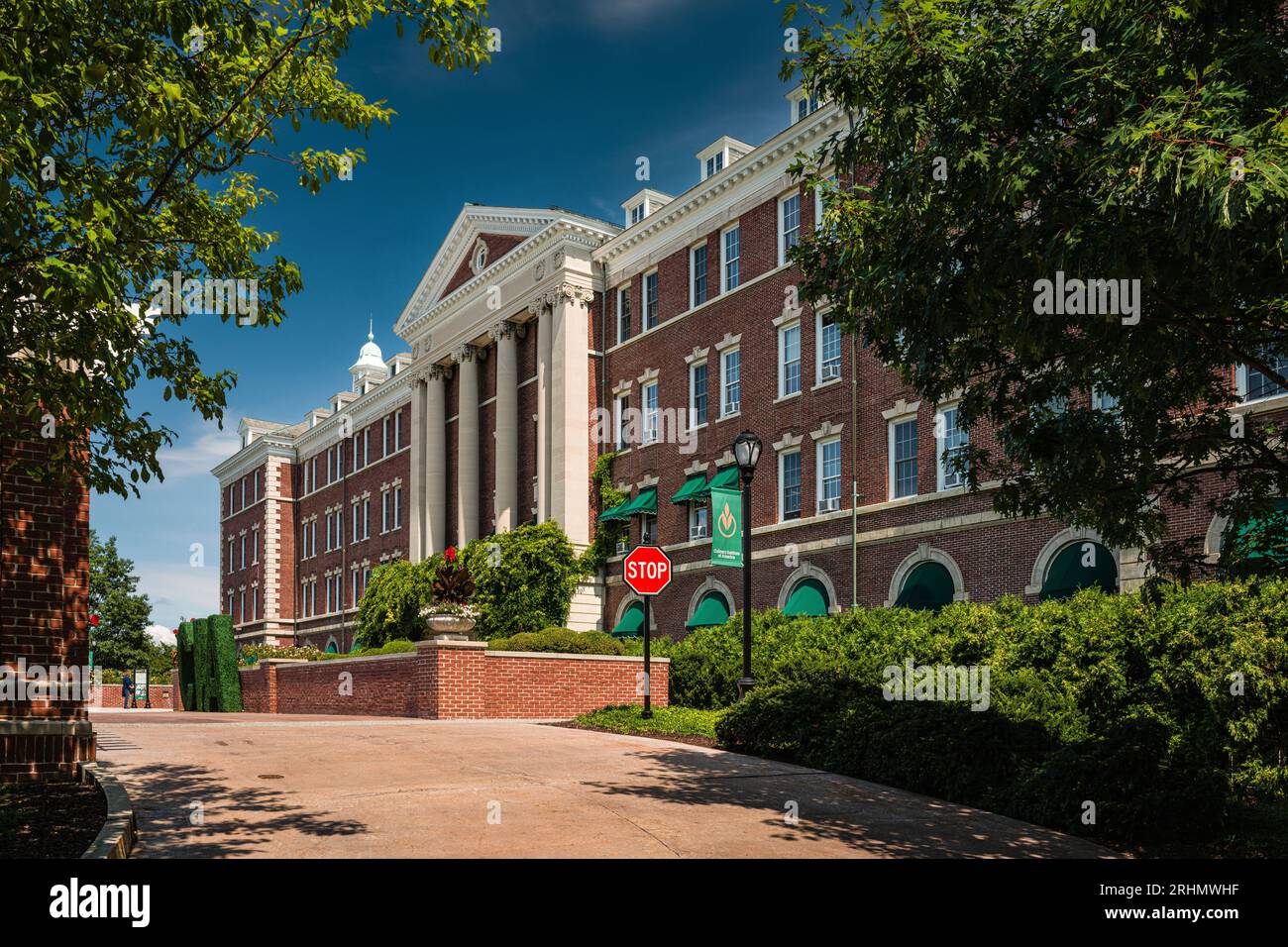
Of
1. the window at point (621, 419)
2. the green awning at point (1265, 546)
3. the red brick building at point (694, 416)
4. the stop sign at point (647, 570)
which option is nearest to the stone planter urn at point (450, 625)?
the stop sign at point (647, 570)

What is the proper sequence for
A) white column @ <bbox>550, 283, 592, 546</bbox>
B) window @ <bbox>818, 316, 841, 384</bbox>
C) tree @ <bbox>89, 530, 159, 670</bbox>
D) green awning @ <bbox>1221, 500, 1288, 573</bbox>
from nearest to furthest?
green awning @ <bbox>1221, 500, 1288, 573</bbox>
window @ <bbox>818, 316, 841, 384</bbox>
white column @ <bbox>550, 283, 592, 546</bbox>
tree @ <bbox>89, 530, 159, 670</bbox>

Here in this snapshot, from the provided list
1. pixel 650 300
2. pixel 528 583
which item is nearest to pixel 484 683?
pixel 528 583

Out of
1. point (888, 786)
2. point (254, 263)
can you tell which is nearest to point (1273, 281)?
point (888, 786)

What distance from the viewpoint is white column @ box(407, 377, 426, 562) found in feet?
181

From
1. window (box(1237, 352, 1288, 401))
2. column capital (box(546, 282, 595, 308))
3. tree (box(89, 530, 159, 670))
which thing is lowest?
tree (box(89, 530, 159, 670))

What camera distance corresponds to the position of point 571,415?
43281 millimetres

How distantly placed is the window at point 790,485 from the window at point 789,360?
2.06m

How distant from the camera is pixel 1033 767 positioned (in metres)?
12.4

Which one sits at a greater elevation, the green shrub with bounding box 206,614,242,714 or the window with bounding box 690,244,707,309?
the window with bounding box 690,244,707,309

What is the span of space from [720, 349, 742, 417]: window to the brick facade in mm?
27515

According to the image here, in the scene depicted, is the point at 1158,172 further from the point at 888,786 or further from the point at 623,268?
the point at 623,268

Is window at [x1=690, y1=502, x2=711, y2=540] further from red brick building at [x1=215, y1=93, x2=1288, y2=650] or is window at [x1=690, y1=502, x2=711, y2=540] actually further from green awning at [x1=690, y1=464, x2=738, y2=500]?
green awning at [x1=690, y1=464, x2=738, y2=500]

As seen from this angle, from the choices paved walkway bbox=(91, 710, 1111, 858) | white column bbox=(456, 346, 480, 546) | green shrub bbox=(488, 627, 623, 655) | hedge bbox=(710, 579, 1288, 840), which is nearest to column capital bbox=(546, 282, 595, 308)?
white column bbox=(456, 346, 480, 546)

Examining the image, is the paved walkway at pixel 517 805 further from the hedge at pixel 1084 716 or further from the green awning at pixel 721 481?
the green awning at pixel 721 481
